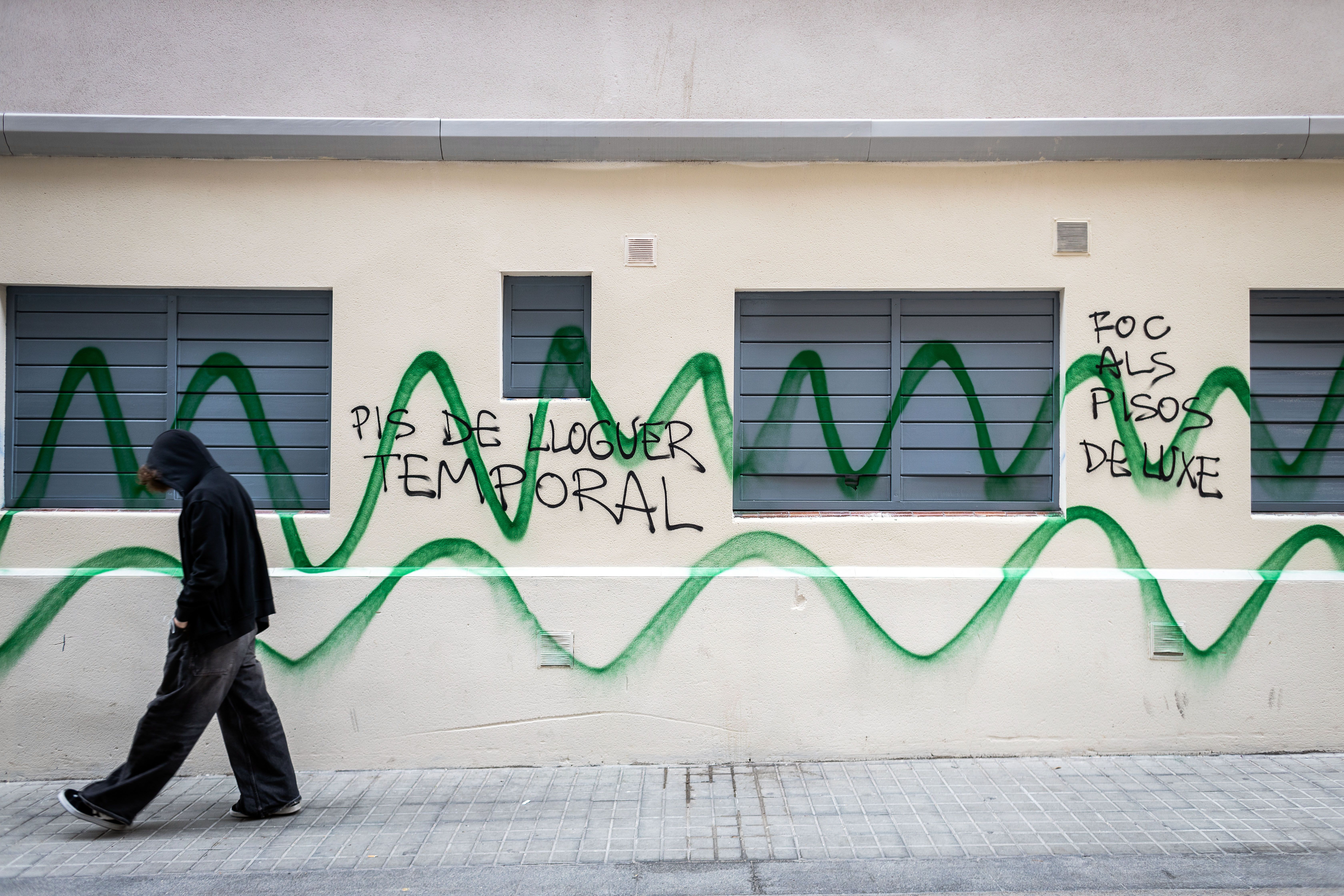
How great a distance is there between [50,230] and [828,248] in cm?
425

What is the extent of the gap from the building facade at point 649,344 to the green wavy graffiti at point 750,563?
0.02m

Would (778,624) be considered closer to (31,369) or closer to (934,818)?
(934,818)

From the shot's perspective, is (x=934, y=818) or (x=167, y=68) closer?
(x=934, y=818)

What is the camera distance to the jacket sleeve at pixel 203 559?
4242 millimetres

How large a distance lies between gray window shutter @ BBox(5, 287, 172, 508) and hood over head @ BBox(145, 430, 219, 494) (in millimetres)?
1031

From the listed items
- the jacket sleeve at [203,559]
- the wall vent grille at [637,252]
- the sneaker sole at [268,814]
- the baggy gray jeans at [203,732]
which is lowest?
the sneaker sole at [268,814]

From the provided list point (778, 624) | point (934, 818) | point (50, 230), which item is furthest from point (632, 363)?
point (50, 230)

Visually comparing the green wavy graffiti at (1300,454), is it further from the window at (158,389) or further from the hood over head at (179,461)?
the hood over head at (179,461)

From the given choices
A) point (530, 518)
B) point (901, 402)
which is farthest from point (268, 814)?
point (901, 402)

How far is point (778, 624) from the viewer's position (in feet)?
16.9

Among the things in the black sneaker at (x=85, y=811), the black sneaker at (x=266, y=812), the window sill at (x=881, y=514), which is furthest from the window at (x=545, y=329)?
the black sneaker at (x=85, y=811)

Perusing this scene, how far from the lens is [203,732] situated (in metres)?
4.45

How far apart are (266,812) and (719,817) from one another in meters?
2.12

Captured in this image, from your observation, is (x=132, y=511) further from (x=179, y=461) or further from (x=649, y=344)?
(x=649, y=344)
